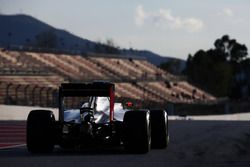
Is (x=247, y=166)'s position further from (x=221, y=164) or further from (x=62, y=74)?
(x=62, y=74)

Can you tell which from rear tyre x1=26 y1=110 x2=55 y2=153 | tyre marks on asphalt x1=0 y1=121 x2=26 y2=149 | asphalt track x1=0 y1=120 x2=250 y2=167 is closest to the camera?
asphalt track x1=0 y1=120 x2=250 y2=167

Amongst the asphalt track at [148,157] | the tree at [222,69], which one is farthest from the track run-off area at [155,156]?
the tree at [222,69]

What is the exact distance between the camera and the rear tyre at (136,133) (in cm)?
1602

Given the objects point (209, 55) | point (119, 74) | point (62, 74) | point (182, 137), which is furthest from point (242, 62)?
point (182, 137)

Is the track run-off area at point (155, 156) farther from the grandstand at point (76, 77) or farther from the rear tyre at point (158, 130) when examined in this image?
the grandstand at point (76, 77)

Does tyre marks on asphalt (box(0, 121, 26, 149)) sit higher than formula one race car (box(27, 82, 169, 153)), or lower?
lower

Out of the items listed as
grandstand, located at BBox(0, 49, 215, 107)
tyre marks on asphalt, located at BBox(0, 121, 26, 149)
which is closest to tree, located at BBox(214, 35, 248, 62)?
grandstand, located at BBox(0, 49, 215, 107)

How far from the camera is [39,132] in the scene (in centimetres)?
1620

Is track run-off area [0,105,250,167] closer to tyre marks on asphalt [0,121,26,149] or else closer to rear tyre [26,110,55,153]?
tyre marks on asphalt [0,121,26,149]

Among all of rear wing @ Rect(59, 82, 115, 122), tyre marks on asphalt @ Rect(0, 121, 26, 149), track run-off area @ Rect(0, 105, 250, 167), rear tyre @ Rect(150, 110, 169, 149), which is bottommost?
tyre marks on asphalt @ Rect(0, 121, 26, 149)

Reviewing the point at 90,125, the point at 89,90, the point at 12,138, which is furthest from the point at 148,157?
the point at 12,138

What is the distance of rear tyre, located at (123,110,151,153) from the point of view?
1602 centimetres

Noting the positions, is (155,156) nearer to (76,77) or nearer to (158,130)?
(158,130)

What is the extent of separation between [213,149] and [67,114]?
3592mm
